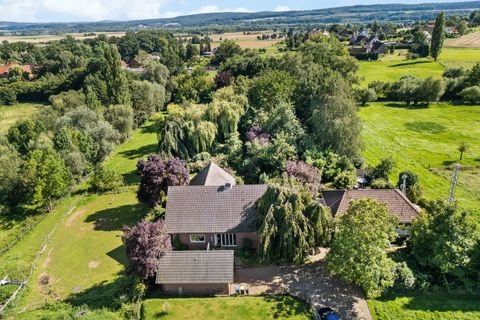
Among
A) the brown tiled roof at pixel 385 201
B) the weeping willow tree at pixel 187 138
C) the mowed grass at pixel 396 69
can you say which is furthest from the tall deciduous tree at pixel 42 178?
the mowed grass at pixel 396 69

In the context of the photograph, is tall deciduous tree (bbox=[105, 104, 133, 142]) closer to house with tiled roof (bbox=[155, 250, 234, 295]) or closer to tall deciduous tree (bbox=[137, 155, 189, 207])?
tall deciduous tree (bbox=[137, 155, 189, 207])

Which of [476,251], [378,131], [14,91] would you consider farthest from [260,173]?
Result: [14,91]

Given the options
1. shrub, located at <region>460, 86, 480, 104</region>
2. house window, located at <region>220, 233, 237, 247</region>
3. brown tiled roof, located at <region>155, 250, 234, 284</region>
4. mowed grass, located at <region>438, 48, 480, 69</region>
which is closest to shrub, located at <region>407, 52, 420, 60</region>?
mowed grass, located at <region>438, 48, 480, 69</region>

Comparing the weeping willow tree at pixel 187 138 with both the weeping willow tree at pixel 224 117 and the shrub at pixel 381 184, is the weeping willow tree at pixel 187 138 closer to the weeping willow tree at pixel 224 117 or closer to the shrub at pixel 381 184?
the weeping willow tree at pixel 224 117

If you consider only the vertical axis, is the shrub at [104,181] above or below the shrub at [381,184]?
below

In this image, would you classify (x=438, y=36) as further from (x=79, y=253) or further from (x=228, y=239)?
(x=79, y=253)
